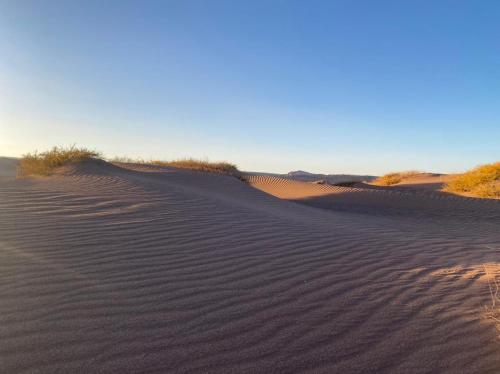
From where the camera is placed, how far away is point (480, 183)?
16.2 meters

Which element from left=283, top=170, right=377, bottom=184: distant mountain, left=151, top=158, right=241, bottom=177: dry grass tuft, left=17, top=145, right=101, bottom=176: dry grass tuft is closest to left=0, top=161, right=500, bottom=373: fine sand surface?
left=17, top=145, right=101, bottom=176: dry grass tuft

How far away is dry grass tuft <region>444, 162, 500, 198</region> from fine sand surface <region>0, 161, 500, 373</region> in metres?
10.3

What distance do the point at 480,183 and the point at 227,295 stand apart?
1652 cm

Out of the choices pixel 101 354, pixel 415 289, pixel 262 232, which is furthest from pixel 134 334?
pixel 262 232

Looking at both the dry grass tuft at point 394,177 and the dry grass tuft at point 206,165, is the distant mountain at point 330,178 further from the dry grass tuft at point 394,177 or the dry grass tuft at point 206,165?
the dry grass tuft at point 206,165

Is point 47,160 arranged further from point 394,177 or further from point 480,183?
point 394,177

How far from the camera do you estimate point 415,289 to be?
3.49 meters

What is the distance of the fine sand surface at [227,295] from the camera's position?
223 cm

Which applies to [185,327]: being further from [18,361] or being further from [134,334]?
[18,361]

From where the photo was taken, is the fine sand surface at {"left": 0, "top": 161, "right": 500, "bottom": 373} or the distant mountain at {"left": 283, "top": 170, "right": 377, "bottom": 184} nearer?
the fine sand surface at {"left": 0, "top": 161, "right": 500, "bottom": 373}

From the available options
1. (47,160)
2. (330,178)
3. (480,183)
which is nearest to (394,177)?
(480,183)

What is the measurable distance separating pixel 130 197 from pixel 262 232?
2.89 meters

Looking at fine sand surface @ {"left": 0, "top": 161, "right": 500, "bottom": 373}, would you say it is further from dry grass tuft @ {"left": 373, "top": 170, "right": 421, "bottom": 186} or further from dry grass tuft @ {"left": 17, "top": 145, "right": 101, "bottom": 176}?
dry grass tuft @ {"left": 373, "top": 170, "right": 421, "bottom": 186}

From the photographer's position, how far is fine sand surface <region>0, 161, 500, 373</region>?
223cm
